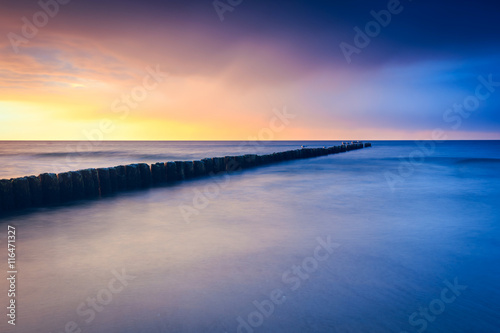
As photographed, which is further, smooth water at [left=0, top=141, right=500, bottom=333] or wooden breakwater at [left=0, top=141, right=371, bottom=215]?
wooden breakwater at [left=0, top=141, right=371, bottom=215]

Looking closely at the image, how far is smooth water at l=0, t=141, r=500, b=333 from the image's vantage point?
2.78 metres

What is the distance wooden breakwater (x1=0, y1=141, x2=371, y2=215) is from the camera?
7.45 m

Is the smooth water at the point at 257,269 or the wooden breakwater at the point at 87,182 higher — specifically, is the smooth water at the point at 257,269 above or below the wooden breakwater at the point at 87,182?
below

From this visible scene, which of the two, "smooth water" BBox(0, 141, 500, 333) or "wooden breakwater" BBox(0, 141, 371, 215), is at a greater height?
"wooden breakwater" BBox(0, 141, 371, 215)

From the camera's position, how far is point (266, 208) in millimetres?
7711

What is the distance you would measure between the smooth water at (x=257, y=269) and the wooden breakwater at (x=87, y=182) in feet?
2.37

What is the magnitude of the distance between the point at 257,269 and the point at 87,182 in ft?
22.8

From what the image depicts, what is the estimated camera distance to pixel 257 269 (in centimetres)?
386

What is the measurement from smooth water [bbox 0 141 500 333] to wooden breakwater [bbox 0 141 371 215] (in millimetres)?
722

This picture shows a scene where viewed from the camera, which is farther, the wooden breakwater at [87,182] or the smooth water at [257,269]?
the wooden breakwater at [87,182]

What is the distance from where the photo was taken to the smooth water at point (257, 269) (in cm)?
278

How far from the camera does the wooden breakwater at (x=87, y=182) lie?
24.4 ft

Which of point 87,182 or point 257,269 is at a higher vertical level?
point 87,182

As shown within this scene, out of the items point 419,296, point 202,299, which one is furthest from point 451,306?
point 202,299
